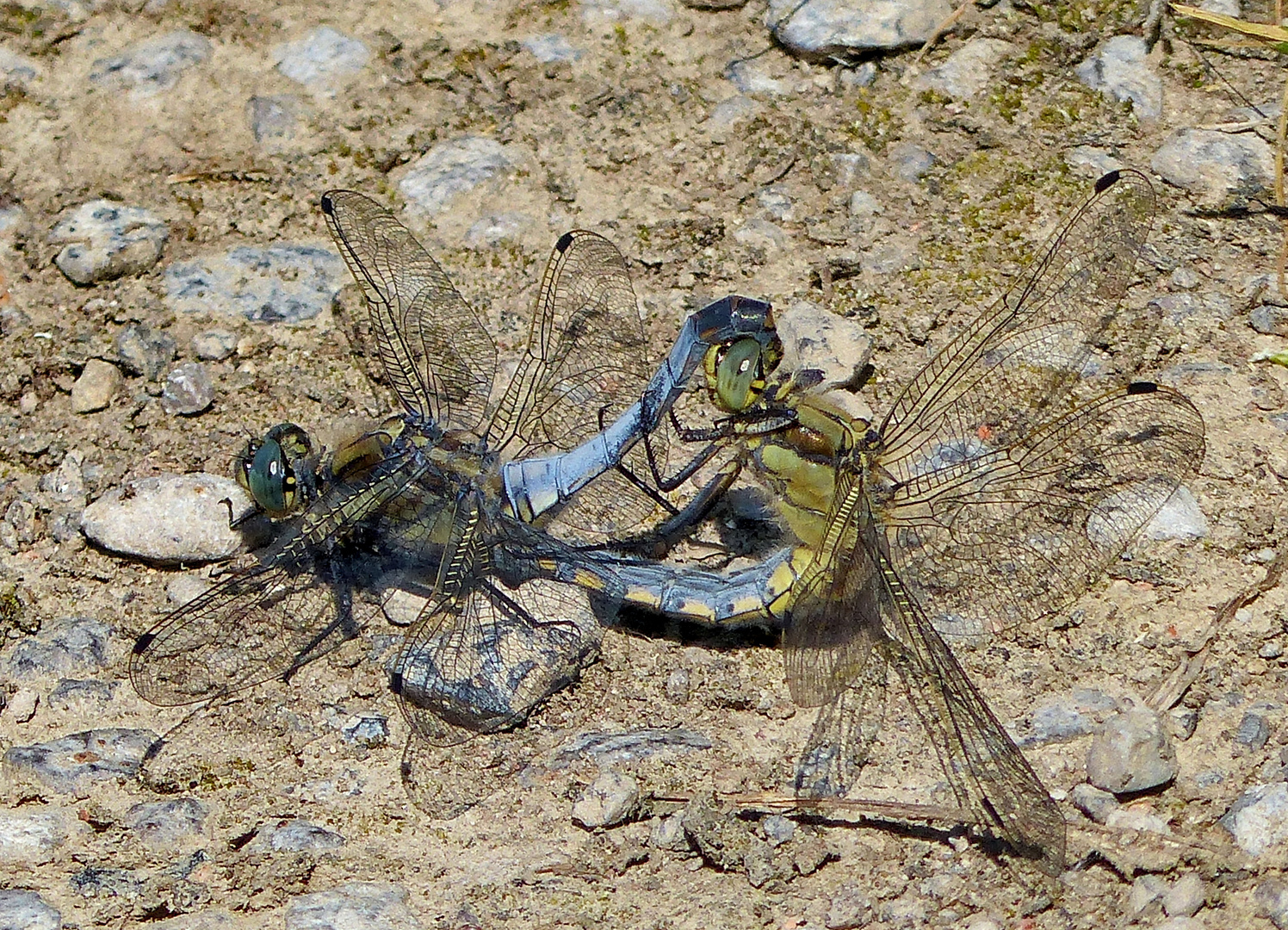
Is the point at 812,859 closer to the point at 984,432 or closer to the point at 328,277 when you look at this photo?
the point at 984,432

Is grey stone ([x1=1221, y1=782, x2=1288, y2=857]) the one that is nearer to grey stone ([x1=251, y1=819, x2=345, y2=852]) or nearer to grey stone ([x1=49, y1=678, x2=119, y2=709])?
grey stone ([x1=251, y1=819, x2=345, y2=852])

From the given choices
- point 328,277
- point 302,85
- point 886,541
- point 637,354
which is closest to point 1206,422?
point 886,541

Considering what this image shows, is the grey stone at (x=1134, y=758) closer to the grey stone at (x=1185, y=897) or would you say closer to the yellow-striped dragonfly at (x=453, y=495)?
the grey stone at (x=1185, y=897)

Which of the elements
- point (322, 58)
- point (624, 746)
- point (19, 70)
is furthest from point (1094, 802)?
point (19, 70)

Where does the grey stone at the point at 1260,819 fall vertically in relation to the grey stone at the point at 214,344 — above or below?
below

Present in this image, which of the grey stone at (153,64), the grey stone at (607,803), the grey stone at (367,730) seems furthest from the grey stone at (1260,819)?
the grey stone at (153,64)
